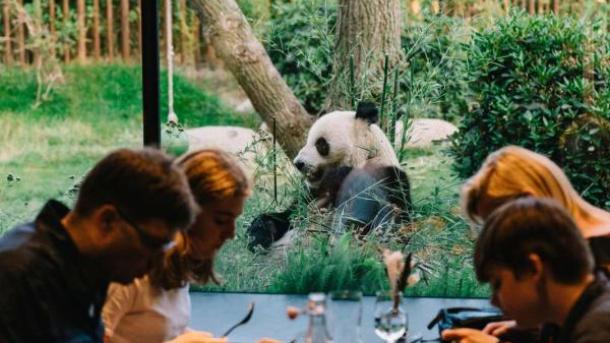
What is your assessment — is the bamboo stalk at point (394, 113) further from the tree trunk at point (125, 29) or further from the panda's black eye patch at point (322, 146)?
the tree trunk at point (125, 29)

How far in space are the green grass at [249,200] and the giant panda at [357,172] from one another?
0.06 m

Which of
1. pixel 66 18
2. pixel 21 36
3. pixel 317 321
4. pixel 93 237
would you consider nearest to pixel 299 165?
pixel 66 18

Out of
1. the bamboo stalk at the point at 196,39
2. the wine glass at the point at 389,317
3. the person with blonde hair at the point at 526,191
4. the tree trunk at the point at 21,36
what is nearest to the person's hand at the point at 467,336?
the person with blonde hair at the point at 526,191

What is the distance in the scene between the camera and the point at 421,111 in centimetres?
405

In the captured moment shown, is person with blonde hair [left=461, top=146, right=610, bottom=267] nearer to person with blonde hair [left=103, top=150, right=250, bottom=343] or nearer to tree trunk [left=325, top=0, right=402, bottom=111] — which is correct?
person with blonde hair [left=103, top=150, right=250, bottom=343]

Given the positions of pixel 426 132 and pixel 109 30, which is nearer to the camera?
pixel 426 132

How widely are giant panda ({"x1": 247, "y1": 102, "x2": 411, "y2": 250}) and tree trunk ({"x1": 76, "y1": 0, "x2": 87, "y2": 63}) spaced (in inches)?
40.3

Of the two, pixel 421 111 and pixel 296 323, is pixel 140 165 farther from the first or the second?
pixel 421 111

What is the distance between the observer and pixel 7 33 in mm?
4391

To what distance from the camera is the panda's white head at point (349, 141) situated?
159 inches

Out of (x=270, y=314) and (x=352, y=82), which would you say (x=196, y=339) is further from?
(x=352, y=82)

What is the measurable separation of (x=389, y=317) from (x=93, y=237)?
0.82 m

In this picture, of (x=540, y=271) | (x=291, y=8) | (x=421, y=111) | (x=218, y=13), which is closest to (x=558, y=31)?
(x=421, y=111)

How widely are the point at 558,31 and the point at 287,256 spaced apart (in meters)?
1.34
